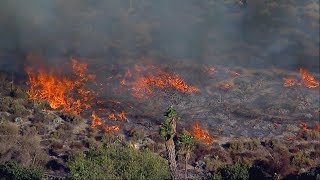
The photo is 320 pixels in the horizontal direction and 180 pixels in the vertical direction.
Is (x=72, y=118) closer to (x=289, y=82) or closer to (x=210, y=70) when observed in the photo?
(x=210, y=70)

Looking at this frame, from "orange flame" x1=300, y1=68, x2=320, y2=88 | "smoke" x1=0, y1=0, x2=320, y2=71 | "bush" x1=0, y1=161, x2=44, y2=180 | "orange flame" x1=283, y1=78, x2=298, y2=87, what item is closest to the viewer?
"bush" x1=0, y1=161, x2=44, y2=180

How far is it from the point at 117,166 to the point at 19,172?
12694mm

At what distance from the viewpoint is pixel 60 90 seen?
245ft

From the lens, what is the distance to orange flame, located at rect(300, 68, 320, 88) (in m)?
83.6

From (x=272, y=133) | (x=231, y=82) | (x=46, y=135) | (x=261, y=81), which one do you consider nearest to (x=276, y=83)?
(x=261, y=81)

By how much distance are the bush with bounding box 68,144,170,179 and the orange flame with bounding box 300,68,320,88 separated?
3916 centimetres

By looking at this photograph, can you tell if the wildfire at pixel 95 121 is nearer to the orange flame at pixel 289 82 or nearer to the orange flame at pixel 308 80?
the orange flame at pixel 289 82

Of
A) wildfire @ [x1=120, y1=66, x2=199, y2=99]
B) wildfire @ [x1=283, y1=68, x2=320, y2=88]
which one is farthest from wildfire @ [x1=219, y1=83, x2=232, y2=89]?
wildfire @ [x1=283, y1=68, x2=320, y2=88]

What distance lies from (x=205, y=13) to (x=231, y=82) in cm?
3424

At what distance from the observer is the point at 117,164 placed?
181 ft

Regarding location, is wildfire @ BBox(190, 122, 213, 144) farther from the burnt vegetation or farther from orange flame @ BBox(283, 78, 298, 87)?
orange flame @ BBox(283, 78, 298, 87)

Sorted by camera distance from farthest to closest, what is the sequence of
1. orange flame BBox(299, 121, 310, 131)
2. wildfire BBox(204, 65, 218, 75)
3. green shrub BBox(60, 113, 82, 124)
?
wildfire BBox(204, 65, 218, 75) < orange flame BBox(299, 121, 310, 131) < green shrub BBox(60, 113, 82, 124)

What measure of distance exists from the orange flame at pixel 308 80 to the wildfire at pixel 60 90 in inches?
1586

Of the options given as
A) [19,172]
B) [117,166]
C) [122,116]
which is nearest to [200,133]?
[122,116]
